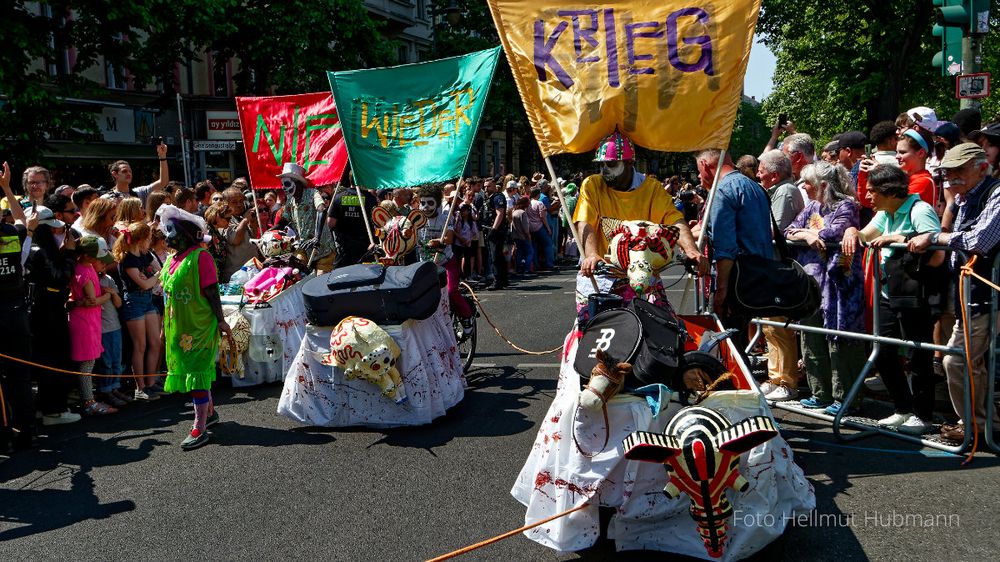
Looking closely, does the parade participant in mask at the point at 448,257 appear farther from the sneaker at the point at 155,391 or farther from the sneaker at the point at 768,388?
the sneaker at the point at 155,391

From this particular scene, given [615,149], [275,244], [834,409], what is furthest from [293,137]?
[834,409]

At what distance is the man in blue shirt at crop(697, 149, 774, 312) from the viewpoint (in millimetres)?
5828

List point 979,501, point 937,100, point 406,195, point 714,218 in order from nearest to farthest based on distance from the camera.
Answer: point 979,501
point 714,218
point 406,195
point 937,100

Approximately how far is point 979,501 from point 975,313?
132 centimetres

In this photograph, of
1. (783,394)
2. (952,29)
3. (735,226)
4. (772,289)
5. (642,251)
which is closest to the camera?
(642,251)

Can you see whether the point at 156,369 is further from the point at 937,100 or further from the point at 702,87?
the point at 937,100

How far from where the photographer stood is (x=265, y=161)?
31.3ft

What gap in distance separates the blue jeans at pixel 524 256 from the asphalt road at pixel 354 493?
11344mm

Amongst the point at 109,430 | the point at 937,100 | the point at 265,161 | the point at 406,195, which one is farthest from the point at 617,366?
the point at 937,100

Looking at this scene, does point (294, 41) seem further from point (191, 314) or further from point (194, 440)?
point (194, 440)

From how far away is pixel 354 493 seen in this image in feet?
16.4

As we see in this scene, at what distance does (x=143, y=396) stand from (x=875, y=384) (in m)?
6.63

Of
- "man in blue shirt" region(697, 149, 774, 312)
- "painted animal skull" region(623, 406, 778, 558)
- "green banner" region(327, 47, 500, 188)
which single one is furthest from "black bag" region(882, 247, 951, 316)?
"green banner" region(327, 47, 500, 188)

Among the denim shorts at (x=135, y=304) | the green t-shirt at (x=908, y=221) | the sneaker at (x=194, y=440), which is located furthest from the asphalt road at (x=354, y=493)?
the green t-shirt at (x=908, y=221)
